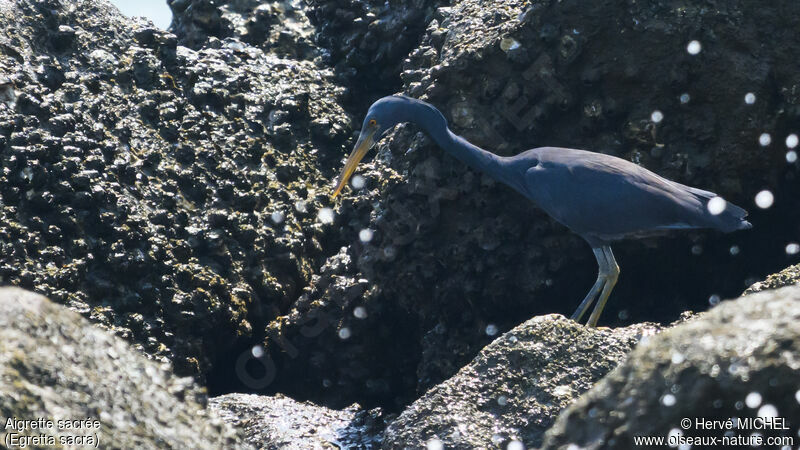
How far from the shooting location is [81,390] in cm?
196

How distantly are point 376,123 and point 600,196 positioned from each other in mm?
1500

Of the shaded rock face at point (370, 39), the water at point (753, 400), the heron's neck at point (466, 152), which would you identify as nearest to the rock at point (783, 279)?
the heron's neck at point (466, 152)

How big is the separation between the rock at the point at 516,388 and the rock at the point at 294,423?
73 centimetres

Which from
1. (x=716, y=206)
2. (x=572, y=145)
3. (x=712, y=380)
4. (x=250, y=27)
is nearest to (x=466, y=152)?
(x=572, y=145)

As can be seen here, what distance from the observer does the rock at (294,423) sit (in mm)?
4199

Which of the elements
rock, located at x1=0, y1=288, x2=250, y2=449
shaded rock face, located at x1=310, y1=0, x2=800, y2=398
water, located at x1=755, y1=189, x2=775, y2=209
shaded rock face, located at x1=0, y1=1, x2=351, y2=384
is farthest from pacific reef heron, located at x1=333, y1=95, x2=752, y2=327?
rock, located at x1=0, y1=288, x2=250, y2=449

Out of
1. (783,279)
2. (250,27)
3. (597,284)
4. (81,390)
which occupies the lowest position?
(81,390)

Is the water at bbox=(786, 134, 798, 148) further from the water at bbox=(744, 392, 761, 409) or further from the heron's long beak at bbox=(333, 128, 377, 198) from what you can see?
the water at bbox=(744, 392, 761, 409)

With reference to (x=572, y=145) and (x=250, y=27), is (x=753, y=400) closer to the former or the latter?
(x=572, y=145)

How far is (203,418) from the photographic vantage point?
2.24m

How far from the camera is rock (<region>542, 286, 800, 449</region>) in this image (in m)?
1.84

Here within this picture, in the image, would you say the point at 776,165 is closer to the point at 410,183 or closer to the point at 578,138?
the point at 578,138

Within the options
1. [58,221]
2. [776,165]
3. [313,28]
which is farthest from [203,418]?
[313,28]

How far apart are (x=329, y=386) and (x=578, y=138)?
6.90 feet
